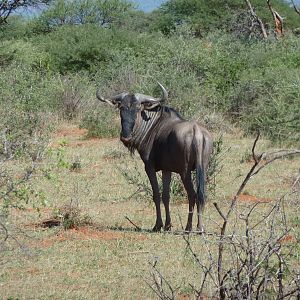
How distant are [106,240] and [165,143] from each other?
1.40 metres

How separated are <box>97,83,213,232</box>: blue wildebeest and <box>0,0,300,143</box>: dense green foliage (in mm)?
2986

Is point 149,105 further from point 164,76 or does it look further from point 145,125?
Answer: point 164,76

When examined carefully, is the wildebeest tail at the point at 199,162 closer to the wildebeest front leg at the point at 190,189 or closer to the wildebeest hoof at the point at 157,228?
the wildebeest front leg at the point at 190,189

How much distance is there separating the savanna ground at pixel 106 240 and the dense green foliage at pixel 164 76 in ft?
7.10

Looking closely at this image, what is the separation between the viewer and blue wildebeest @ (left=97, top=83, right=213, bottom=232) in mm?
9180

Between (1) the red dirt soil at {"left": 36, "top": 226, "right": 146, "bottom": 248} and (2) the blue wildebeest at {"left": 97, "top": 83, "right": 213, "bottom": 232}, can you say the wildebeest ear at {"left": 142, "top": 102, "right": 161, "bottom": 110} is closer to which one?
(2) the blue wildebeest at {"left": 97, "top": 83, "right": 213, "bottom": 232}

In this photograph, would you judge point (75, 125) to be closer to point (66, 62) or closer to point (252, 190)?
point (66, 62)

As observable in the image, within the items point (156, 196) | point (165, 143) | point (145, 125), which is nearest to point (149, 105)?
point (145, 125)

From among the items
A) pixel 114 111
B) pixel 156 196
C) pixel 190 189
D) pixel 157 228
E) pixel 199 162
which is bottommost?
pixel 114 111

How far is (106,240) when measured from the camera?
8781mm

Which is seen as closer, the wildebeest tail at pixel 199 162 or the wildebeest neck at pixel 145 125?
the wildebeest tail at pixel 199 162

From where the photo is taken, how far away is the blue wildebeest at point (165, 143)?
30.1 feet

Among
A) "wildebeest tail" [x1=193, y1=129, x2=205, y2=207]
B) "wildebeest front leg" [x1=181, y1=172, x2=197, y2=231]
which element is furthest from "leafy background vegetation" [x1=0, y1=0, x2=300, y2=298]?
"wildebeest tail" [x1=193, y1=129, x2=205, y2=207]

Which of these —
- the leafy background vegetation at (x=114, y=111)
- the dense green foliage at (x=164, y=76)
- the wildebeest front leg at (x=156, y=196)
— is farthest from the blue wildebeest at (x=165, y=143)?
the dense green foliage at (x=164, y=76)
